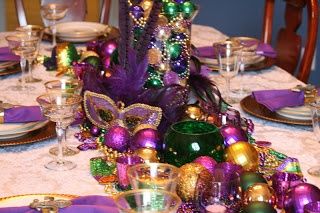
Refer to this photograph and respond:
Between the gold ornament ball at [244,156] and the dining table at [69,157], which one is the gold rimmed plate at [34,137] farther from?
the gold ornament ball at [244,156]

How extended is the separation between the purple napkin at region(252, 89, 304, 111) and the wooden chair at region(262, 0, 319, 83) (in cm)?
53

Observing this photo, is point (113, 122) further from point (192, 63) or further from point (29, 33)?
point (29, 33)

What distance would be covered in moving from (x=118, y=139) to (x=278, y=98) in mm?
486

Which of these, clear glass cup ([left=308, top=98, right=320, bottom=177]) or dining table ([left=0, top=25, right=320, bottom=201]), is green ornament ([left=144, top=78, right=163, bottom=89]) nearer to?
dining table ([left=0, top=25, right=320, bottom=201])

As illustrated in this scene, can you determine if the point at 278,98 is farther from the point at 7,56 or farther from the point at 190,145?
the point at 7,56

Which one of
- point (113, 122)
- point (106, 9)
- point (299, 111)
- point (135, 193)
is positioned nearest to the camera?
point (135, 193)

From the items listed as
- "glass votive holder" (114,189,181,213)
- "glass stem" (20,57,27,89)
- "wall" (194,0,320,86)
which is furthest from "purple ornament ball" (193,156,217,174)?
"wall" (194,0,320,86)

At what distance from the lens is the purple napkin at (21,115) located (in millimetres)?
1438

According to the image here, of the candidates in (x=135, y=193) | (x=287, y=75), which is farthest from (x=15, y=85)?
(x=135, y=193)

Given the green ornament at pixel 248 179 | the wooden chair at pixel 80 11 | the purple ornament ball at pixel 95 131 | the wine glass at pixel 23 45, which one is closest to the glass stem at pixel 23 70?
the wine glass at pixel 23 45

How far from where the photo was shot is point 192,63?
5.34ft

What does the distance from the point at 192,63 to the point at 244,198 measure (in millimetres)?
643

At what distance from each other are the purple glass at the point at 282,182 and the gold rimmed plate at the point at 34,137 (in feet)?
1.68

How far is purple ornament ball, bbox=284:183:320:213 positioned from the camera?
101 cm
